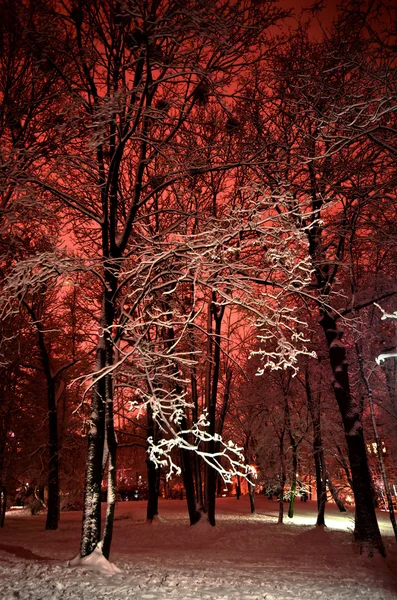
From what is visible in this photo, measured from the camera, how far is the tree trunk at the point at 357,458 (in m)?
10.0

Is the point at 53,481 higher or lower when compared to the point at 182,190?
lower

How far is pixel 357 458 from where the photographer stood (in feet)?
34.8

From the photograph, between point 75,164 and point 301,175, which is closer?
point 75,164

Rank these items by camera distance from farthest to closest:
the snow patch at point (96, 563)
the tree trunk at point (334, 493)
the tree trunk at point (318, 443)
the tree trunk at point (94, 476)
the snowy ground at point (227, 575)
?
the tree trunk at point (334, 493) < the tree trunk at point (318, 443) < the tree trunk at point (94, 476) < the snow patch at point (96, 563) < the snowy ground at point (227, 575)

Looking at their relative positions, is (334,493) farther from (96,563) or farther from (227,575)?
(96,563)

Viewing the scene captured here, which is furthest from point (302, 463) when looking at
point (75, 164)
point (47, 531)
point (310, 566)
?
point (75, 164)

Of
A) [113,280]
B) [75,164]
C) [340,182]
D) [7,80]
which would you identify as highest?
[7,80]

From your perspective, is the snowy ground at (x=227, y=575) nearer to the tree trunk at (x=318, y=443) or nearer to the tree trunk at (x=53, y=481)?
the tree trunk at (x=53, y=481)

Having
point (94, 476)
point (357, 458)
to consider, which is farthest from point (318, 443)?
point (94, 476)

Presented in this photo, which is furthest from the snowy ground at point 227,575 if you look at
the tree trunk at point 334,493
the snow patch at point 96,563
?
the tree trunk at point 334,493

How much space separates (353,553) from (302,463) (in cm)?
2082

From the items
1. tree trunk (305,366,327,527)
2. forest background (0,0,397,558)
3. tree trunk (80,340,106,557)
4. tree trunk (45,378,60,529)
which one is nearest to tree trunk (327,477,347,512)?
tree trunk (305,366,327,527)

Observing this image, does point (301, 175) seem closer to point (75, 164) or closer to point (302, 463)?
point (75, 164)

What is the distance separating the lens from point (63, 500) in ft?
98.1
